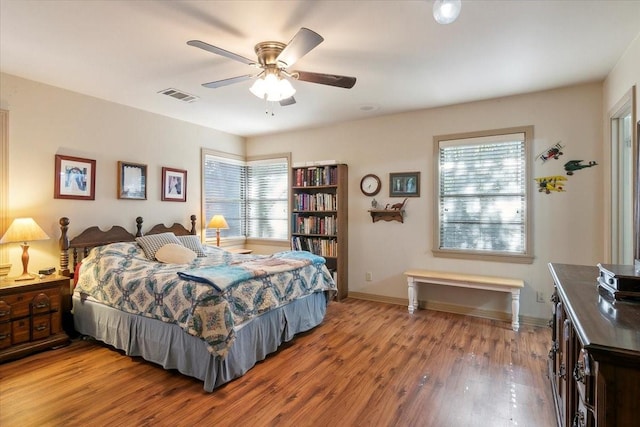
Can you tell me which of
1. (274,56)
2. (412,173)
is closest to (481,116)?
(412,173)

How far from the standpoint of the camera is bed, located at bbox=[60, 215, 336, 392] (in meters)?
2.35

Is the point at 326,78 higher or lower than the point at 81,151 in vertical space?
higher

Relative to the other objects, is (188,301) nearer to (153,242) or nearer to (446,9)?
(153,242)

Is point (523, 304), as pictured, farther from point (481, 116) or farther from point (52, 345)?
point (52, 345)

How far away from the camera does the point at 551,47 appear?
2.58m

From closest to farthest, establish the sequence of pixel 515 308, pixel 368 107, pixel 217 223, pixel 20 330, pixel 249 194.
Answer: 1. pixel 20 330
2. pixel 515 308
3. pixel 368 107
4. pixel 217 223
5. pixel 249 194

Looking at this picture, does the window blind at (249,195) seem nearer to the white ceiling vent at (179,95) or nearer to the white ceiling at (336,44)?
the white ceiling vent at (179,95)

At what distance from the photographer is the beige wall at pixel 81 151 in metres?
3.13

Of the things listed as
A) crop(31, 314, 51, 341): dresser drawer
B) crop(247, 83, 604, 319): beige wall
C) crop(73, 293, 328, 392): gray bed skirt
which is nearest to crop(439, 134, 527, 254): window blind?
crop(247, 83, 604, 319): beige wall

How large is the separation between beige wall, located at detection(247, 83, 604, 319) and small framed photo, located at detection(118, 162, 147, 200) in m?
2.18

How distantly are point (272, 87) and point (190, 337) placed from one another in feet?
6.59

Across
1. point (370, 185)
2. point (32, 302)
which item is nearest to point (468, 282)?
point (370, 185)

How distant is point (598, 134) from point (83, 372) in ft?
17.4

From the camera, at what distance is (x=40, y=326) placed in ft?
9.63
